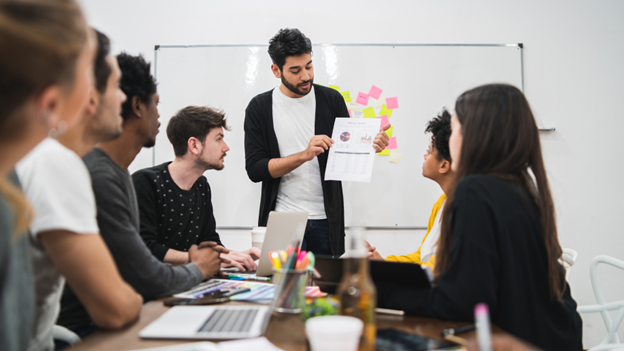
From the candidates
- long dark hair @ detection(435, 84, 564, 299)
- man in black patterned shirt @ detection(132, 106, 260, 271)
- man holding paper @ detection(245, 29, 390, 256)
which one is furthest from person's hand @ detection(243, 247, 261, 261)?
long dark hair @ detection(435, 84, 564, 299)

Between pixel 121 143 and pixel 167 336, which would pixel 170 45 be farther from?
pixel 167 336

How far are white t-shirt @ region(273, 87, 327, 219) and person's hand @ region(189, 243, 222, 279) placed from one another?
0.87 metres

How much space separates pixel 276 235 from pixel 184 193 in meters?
0.66

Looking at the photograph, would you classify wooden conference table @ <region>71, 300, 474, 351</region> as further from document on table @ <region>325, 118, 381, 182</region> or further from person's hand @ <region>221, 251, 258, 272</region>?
document on table @ <region>325, 118, 381, 182</region>

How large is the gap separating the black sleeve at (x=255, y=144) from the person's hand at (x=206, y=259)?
0.87 m

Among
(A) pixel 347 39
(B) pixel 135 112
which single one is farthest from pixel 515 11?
(B) pixel 135 112

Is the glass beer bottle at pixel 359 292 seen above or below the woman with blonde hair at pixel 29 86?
below

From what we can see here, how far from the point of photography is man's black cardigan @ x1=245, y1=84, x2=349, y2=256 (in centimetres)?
233

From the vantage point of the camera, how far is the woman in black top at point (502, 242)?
983 millimetres

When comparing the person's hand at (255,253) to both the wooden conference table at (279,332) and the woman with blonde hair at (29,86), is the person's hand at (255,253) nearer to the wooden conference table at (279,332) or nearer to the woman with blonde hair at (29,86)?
the wooden conference table at (279,332)

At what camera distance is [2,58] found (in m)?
0.54

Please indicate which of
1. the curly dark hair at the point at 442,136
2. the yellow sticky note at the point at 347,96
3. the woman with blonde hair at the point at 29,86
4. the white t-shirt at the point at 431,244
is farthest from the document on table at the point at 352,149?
the woman with blonde hair at the point at 29,86

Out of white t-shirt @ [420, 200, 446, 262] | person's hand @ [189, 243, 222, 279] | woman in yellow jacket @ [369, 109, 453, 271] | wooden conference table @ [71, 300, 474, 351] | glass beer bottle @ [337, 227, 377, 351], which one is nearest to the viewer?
glass beer bottle @ [337, 227, 377, 351]

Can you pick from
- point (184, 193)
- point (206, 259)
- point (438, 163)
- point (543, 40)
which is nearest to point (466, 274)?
point (206, 259)
